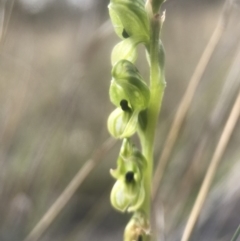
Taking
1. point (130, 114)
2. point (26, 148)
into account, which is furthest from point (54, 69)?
point (130, 114)

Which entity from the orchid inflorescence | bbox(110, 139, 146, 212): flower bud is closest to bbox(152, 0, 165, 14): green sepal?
the orchid inflorescence

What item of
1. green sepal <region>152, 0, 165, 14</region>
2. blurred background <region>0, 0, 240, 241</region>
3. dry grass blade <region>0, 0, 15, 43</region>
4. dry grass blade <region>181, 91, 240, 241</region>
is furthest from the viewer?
blurred background <region>0, 0, 240, 241</region>

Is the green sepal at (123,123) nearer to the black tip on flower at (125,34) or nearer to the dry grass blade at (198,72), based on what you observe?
the black tip on flower at (125,34)

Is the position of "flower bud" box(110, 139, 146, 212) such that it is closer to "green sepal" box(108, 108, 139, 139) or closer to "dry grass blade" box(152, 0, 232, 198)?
"green sepal" box(108, 108, 139, 139)

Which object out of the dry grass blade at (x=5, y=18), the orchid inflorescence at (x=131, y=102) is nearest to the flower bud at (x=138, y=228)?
the orchid inflorescence at (x=131, y=102)

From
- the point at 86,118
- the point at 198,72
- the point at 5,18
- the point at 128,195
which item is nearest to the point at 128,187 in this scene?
the point at 128,195

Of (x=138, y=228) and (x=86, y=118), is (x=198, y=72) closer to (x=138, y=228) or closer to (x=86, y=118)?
(x=138, y=228)
